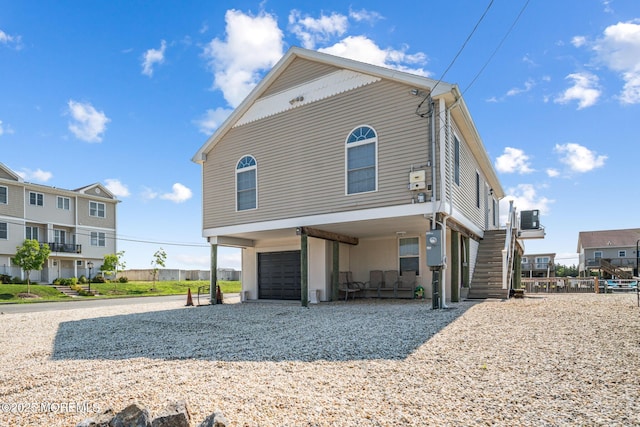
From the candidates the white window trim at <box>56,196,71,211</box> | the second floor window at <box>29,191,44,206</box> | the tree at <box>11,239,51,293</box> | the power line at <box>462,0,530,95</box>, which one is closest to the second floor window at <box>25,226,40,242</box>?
the second floor window at <box>29,191,44,206</box>

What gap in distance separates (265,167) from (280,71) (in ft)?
10.3

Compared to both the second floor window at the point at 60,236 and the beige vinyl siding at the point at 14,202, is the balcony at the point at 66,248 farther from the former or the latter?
the beige vinyl siding at the point at 14,202

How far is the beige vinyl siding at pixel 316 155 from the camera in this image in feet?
35.1

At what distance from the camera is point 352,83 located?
1165 cm

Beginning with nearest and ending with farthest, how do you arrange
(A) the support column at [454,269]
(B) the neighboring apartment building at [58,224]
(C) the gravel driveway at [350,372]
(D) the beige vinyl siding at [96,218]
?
(C) the gravel driveway at [350,372] → (A) the support column at [454,269] → (B) the neighboring apartment building at [58,224] → (D) the beige vinyl siding at [96,218]

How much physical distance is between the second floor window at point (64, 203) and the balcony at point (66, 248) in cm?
307

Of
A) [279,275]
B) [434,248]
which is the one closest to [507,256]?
[434,248]

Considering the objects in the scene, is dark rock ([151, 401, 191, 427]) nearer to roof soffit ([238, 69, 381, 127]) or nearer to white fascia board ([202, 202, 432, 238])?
white fascia board ([202, 202, 432, 238])

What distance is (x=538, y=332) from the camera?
262 inches

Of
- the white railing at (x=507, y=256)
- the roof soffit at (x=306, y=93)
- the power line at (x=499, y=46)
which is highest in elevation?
the roof soffit at (x=306, y=93)

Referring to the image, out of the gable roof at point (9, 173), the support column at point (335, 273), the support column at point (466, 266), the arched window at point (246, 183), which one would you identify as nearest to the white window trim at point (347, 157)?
the support column at point (335, 273)

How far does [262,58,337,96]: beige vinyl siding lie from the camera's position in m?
12.4

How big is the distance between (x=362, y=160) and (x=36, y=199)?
3045 centimetres

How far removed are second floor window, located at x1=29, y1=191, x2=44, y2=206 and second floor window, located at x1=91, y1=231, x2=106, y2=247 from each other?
14.7ft
